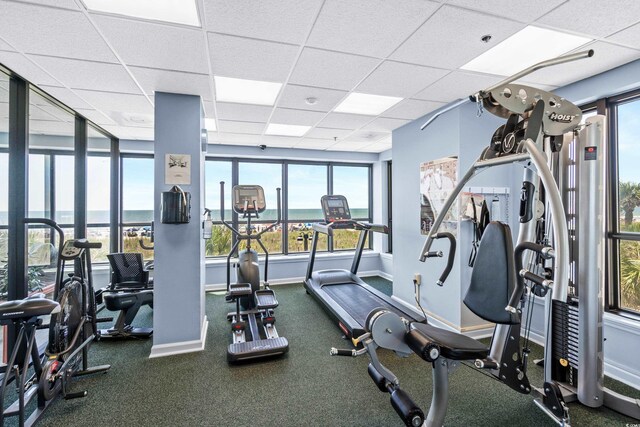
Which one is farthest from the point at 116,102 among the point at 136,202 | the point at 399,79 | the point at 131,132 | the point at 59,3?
the point at 399,79

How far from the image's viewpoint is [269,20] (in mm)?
1911

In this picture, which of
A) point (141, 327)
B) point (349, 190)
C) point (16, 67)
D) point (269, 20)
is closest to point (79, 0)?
point (269, 20)

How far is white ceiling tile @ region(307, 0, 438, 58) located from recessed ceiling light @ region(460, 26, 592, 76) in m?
0.78

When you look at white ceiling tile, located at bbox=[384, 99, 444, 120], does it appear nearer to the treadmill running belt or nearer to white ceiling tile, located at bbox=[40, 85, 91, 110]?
the treadmill running belt

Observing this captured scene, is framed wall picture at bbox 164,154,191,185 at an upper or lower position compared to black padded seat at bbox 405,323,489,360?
upper

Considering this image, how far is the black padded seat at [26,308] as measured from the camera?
69.6 inches

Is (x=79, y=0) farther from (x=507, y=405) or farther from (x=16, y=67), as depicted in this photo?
(x=507, y=405)

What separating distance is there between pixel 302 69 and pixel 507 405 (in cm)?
316

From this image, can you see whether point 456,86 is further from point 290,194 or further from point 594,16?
point 290,194

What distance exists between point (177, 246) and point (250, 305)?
1319 mm

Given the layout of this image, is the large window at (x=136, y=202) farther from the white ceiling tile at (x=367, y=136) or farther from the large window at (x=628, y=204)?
the large window at (x=628, y=204)

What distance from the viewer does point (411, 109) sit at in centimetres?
361

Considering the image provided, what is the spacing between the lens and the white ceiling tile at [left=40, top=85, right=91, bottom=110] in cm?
297

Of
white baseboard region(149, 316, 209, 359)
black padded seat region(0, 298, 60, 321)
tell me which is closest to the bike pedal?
white baseboard region(149, 316, 209, 359)
